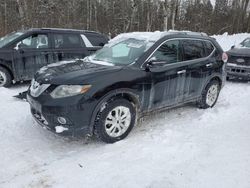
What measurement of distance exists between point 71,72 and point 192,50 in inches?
106

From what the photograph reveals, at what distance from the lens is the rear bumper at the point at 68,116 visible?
13.9ft

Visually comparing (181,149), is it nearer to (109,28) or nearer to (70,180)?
(70,180)

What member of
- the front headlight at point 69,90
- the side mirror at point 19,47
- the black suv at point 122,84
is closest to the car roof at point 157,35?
the black suv at point 122,84

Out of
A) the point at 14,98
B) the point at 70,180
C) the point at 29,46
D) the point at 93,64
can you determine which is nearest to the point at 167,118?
the point at 93,64

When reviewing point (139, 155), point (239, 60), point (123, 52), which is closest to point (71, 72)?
point (123, 52)

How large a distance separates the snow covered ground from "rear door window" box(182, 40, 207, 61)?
1248 mm

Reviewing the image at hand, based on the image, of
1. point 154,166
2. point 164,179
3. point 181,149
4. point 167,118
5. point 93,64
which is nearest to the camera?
point 164,179

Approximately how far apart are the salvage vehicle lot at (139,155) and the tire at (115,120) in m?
0.15

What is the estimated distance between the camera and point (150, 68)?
5.08m

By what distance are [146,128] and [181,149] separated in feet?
3.42

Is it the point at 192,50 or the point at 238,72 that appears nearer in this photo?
the point at 192,50

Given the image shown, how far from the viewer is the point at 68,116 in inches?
167

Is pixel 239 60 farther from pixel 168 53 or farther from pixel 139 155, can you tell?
pixel 139 155

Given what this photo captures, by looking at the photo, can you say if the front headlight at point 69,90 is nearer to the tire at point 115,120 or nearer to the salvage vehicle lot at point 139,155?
the tire at point 115,120
